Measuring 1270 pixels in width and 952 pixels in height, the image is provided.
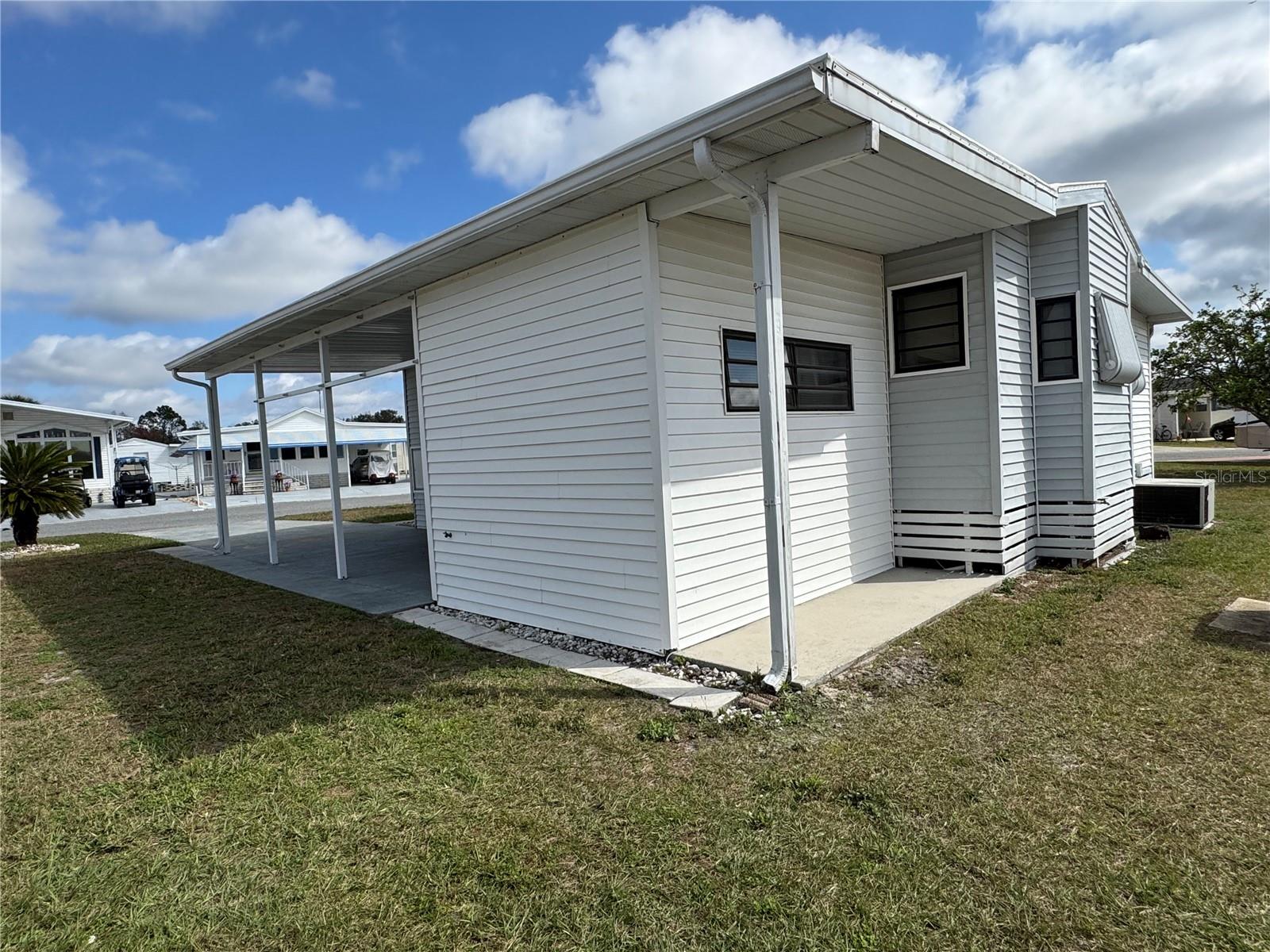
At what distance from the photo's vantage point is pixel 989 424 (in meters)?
5.95

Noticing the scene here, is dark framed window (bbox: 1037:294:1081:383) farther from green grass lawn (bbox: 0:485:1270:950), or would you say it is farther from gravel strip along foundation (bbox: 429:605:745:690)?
gravel strip along foundation (bbox: 429:605:745:690)

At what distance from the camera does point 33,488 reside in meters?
12.4

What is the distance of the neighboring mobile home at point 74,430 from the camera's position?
24.8m

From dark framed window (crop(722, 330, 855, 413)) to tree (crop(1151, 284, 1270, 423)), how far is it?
13.8 metres

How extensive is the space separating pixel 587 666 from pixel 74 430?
31.6 metres

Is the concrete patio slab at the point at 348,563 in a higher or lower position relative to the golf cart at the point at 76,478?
lower

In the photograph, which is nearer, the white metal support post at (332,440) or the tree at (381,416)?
the white metal support post at (332,440)

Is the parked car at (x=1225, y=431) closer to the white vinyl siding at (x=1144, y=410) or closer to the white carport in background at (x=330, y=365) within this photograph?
the white vinyl siding at (x=1144, y=410)

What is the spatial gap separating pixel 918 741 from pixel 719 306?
299 centimetres

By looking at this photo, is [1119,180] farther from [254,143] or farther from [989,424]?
[254,143]

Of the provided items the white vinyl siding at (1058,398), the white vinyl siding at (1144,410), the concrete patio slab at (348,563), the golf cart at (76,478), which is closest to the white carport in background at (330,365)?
the concrete patio slab at (348,563)

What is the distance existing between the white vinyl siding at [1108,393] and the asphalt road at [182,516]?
14246mm

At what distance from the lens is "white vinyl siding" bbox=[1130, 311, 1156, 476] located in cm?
1138

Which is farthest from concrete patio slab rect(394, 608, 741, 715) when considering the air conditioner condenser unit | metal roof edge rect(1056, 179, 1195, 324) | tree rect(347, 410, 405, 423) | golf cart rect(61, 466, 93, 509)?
A: tree rect(347, 410, 405, 423)
